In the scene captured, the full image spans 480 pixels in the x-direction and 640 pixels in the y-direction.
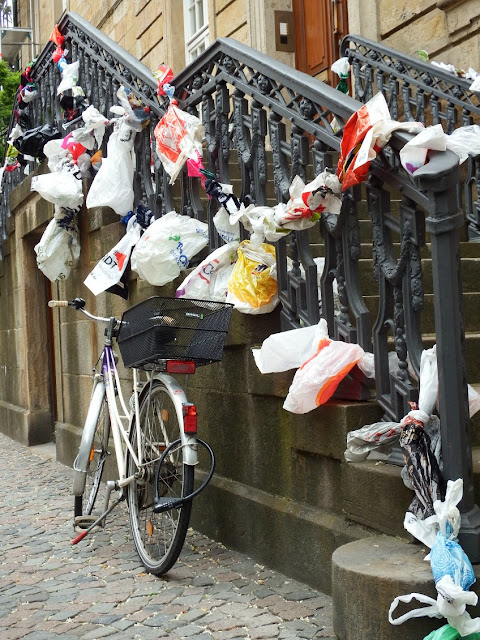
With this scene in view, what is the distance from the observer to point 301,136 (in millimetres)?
4223

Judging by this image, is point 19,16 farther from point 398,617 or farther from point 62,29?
point 398,617

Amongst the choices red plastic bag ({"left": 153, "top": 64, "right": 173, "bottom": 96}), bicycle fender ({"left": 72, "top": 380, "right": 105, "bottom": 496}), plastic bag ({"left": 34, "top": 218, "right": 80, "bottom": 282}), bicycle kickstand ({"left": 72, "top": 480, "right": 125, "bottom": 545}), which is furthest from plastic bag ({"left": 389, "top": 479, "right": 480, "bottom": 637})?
plastic bag ({"left": 34, "top": 218, "right": 80, "bottom": 282})

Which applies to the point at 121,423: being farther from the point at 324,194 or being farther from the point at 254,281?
the point at 324,194

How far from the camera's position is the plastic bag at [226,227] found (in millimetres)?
4871

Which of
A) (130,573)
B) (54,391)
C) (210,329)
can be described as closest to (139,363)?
(210,329)

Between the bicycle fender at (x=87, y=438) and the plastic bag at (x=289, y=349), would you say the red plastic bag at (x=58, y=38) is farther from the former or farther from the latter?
the plastic bag at (x=289, y=349)

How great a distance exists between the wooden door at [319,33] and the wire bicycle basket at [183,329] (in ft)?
20.1

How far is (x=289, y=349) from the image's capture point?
4.04 meters

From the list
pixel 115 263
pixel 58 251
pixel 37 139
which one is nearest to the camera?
pixel 115 263

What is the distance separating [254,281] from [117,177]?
1923 millimetres

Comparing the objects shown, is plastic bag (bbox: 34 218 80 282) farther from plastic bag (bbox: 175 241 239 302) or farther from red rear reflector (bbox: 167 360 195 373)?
red rear reflector (bbox: 167 360 195 373)

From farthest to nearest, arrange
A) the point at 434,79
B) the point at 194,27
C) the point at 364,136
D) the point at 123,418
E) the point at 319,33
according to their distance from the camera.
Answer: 1. the point at 194,27
2. the point at 319,33
3. the point at 434,79
4. the point at 123,418
5. the point at 364,136

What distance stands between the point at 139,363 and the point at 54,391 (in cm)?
568

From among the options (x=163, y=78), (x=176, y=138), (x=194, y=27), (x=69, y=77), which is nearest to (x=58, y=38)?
(x=69, y=77)
